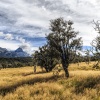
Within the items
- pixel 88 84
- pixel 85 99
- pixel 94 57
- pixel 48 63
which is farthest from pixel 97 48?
pixel 48 63

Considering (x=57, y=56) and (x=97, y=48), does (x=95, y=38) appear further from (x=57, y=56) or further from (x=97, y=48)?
(x=57, y=56)

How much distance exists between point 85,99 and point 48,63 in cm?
4656

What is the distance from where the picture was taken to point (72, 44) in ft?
99.8

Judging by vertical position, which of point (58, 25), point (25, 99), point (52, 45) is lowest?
point (25, 99)

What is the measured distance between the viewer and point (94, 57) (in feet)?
80.8

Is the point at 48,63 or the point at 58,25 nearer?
the point at 58,25

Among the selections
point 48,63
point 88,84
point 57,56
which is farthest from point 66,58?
point 48,63

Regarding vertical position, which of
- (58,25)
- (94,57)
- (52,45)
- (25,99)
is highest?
(58,25)

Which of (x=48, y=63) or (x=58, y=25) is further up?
(x=58, y=25)

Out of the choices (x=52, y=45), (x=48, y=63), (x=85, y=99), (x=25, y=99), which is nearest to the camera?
(x=85, y=99)

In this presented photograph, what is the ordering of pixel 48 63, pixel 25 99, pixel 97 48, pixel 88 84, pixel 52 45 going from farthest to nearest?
pixel 48 63 < pixel 52 45 < pixel 97 48 < pixel 88 84 < pixel 25 99

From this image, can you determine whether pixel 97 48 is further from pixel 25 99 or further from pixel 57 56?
pixel 25 99

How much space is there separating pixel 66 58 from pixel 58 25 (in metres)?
4.65

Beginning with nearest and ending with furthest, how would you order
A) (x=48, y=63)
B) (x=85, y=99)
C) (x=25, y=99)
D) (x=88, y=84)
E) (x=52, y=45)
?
(x=85, y=99)
(x=25, y=99)
(x=88, y=84)
(x=52, y=45)
(x=48, y=63)
